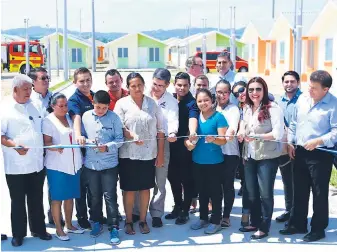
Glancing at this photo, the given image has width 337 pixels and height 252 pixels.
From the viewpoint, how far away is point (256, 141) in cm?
519

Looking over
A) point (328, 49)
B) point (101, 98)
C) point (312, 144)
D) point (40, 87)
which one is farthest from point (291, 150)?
point (328, 49)

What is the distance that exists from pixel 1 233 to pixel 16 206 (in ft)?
1.70

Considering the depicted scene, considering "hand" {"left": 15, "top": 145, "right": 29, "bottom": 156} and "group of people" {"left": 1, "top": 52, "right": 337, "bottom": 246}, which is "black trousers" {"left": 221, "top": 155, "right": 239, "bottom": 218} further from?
"hand" {"left": 15, "top": 145, "right": 29, "bottom": 156}

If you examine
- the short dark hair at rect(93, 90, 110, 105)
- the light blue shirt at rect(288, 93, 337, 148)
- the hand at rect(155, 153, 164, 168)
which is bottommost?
the hand at rect(155, 153, 164, 168)

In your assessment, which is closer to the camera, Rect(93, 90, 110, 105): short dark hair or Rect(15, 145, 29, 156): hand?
Rect(15, 145, 29, 156): hand

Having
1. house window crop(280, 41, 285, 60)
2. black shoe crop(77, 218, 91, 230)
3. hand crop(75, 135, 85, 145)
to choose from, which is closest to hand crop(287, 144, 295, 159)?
hand crop(75, 135, 85, 145)

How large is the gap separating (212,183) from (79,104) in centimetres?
158

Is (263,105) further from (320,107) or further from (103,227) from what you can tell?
(103,227)

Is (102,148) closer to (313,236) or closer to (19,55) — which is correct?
(313,236)

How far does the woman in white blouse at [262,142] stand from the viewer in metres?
5.14

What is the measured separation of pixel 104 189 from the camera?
5.28 meters

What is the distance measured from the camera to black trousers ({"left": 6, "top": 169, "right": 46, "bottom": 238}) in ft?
16.6

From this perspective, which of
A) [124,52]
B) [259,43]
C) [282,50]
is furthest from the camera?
[124,52]

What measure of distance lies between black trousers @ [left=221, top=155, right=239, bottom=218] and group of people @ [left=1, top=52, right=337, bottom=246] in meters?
0.01
